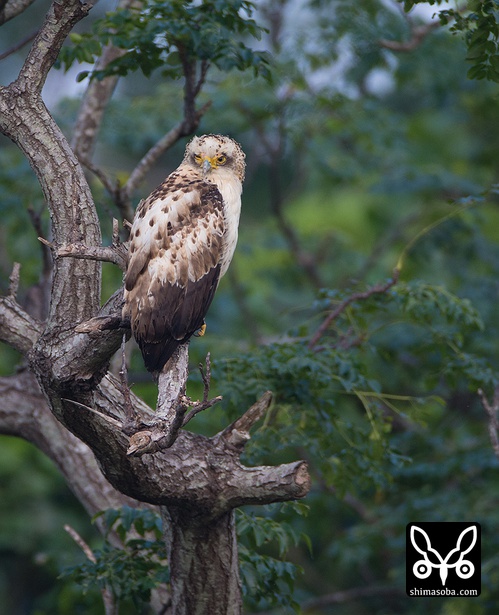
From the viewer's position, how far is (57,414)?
11.9ft

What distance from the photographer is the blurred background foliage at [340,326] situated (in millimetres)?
4668

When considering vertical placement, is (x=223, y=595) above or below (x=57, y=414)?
below

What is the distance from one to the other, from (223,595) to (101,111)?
3334mm

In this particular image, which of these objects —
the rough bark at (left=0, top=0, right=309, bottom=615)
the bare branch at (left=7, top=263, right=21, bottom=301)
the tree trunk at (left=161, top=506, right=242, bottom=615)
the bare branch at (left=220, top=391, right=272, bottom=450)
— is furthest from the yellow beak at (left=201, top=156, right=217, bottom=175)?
the tree trunk at (left=161, top=506, right=242, bottom=615)

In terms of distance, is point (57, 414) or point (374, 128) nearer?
point (57, 414)

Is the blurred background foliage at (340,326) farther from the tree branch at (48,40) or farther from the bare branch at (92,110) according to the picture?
the tree branch at (48,40)

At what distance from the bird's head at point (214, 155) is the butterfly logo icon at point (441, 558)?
7.66ft

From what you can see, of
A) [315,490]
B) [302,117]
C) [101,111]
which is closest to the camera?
[101,111]

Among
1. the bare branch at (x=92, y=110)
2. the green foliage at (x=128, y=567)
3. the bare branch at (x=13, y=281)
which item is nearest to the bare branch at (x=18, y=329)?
the bare branch at (x=13, y=281)

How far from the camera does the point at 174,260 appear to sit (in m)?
3.73

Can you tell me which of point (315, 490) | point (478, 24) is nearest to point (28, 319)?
point (478, 24)

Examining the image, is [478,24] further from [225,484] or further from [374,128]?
[374,128]

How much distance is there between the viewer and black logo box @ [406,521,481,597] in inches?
191

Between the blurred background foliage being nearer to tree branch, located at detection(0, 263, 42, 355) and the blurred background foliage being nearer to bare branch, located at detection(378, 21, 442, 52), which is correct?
bare branch, located at detection(378, 21, 442, 52)
